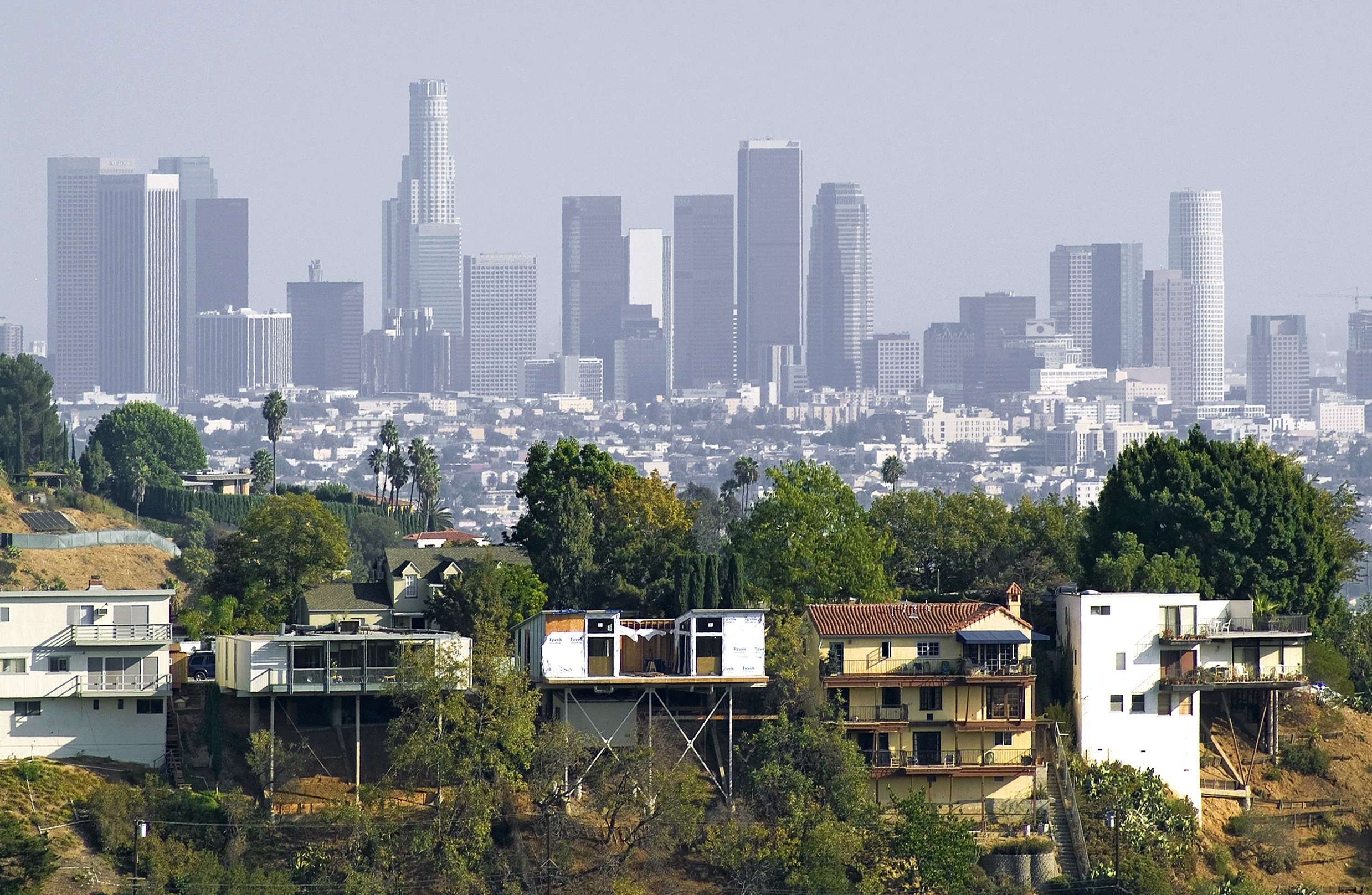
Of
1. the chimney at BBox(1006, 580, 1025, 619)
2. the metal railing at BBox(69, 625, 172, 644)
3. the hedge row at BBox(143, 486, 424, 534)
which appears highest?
the hedge row at BBox(143, 486, 424, 534)

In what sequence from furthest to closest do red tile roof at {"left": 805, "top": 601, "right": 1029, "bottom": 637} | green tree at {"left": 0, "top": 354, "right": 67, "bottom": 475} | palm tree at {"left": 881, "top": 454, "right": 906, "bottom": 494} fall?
green tree at {"left": 0, "top": 354, "right": 67, "bottom": 475}, palm tree at {"left": 881, "top": 454, "right": 906, "bottom": 494}, red tile roof at {"left": 805, "top": 601, "right": 1029, "bottom": 637}

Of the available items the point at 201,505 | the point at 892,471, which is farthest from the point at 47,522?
the point at 892,471

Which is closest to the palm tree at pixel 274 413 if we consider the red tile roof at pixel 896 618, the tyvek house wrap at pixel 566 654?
the red tile roof at pixel 896 618

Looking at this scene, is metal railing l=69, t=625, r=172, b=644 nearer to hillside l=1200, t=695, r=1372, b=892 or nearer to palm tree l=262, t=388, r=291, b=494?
hillside l=1200, t=695, r=1372, b=892

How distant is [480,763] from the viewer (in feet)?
207

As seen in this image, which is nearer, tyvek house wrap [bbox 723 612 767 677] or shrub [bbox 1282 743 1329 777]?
tyvek house wrap [bbox 723 612 767 677]

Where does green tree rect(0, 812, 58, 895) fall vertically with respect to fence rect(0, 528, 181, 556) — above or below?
below

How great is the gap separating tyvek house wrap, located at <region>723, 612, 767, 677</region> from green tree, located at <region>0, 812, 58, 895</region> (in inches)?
737

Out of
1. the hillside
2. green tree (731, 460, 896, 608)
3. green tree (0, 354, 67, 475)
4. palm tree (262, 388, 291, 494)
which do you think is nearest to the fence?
green tree (0, 354, 67, 475)

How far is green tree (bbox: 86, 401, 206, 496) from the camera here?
162875 mm

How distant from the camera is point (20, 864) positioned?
2343 inches

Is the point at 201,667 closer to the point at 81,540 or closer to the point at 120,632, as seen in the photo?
the point at 120,632

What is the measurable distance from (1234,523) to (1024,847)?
54.7 ft

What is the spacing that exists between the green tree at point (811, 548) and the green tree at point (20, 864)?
2479cm
